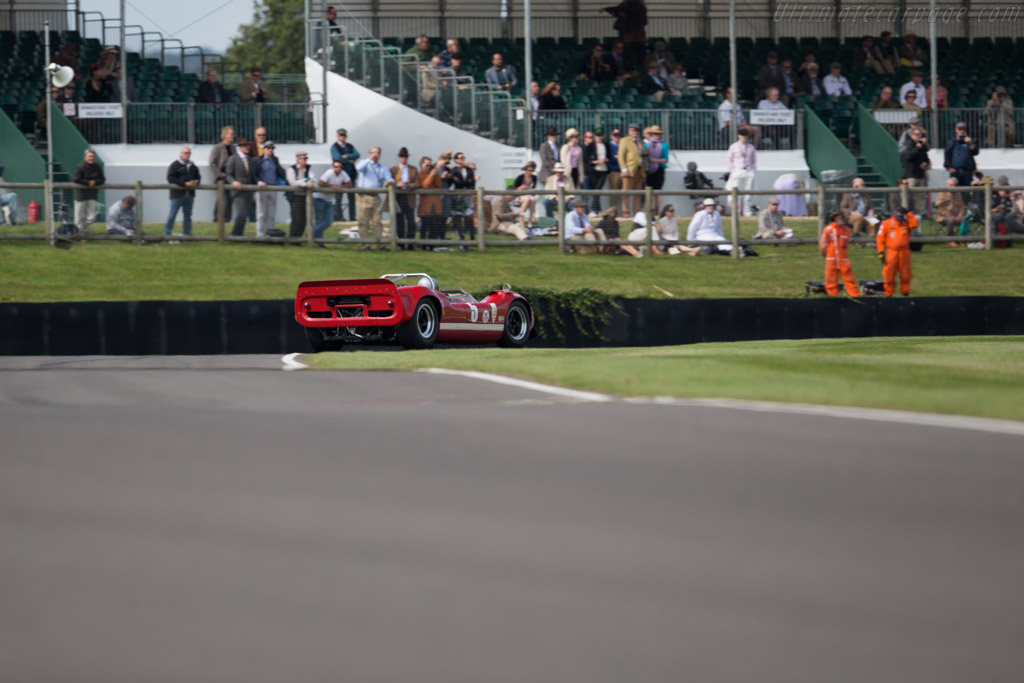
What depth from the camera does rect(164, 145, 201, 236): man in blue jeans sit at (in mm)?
22594

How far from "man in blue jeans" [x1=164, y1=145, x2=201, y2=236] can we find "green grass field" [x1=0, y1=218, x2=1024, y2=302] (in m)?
0.28

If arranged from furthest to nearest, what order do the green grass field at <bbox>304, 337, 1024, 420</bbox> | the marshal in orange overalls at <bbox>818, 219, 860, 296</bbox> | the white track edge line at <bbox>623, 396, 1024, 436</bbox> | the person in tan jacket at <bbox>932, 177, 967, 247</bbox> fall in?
1. the person in tan jacket at <bbox>932, 177, 967, 247</bbox>
2. the marshal in orange overalls at <bbox>818, 219, 860, 296</bbox>
3. the green grass field at <bbox>304, 337, 1024, 420</bbox>
4. the white track edge line at <bbox>623, 396, 1024, 436</bbox>

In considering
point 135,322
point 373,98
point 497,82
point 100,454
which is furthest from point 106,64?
point 100,454

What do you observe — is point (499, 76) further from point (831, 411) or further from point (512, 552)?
point (512, 552)

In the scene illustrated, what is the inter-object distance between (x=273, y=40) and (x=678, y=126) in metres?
57.7

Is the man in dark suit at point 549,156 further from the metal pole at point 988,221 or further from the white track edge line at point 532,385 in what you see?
the white track edge line at point 532,385

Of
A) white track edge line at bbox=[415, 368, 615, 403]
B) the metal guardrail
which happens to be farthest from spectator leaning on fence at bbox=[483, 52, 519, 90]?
white track edge line at bbox=[415, 368, 615, 403]

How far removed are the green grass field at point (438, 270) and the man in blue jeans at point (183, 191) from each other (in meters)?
0.28

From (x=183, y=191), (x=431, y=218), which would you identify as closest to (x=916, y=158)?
(x=431, y=218)

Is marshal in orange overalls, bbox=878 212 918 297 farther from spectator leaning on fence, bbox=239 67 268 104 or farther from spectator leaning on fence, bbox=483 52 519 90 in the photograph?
spectator leaning on fence, bbox=239 67 268 104

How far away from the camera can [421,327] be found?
1556 centimetres

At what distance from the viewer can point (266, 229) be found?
23.1 m

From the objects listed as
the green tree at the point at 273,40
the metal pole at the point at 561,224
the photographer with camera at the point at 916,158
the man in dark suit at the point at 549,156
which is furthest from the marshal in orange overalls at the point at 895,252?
the green tree at the point at 273,40

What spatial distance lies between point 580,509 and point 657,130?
21.6 metres
